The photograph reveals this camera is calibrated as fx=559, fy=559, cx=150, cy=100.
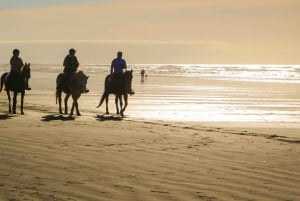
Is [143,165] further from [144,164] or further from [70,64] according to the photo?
[70,64]

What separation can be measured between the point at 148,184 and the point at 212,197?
40.9 inches

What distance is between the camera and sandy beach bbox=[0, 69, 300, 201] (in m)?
7.22

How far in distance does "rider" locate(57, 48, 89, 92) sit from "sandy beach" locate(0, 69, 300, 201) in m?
5.31

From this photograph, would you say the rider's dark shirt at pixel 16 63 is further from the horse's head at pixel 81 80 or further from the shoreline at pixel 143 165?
the shoreline at pixel 143 165

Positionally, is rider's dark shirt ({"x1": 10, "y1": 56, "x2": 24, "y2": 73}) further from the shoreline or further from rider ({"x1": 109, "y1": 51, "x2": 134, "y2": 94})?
the shoreline

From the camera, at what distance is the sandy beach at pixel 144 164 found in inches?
284

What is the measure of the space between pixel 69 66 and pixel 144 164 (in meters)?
11.1

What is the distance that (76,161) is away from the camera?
9250 millimetres

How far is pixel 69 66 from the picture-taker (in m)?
19.7

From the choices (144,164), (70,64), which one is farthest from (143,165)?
(70,64)

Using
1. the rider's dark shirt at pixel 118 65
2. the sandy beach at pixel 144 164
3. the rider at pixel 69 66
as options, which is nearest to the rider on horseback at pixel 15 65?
the rider at pixel 69 66

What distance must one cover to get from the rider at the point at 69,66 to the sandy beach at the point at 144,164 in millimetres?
5313


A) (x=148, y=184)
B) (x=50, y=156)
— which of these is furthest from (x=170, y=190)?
(x=50, y=156)

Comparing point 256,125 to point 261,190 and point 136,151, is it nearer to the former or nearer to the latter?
point 136,151
